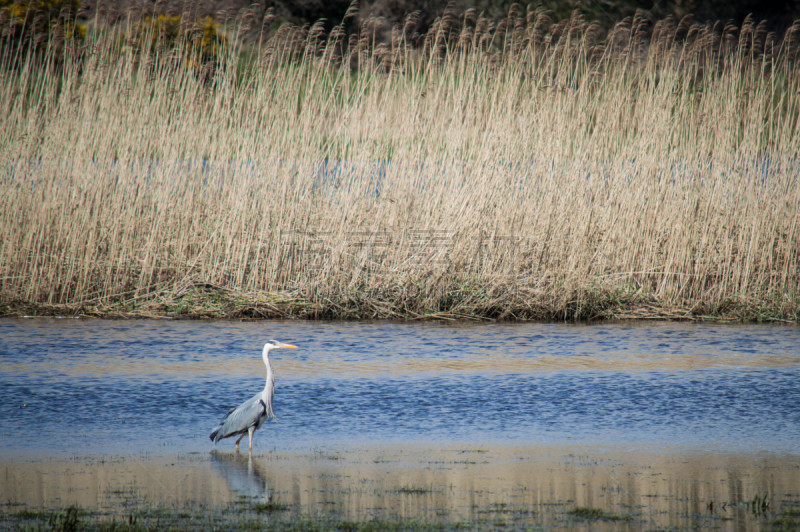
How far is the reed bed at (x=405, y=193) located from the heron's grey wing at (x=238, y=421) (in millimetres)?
3811

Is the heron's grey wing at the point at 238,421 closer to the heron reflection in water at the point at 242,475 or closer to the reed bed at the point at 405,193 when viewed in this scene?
the heron reflection in water at the point at 242,475

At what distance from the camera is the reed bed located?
834cm

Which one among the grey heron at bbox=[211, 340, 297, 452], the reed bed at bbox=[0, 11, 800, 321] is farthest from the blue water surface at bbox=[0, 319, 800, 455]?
the reed bed at bbox=[0, 11, 800, 321]

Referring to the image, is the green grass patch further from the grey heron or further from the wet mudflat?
the grey heron

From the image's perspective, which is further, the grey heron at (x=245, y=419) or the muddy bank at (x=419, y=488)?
the grey heron at (x=245, y=419)

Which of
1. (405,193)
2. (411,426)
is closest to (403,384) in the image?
(411,426)

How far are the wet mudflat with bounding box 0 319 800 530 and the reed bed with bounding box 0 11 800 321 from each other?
61cm

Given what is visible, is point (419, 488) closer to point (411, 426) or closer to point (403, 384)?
point (411, 426)

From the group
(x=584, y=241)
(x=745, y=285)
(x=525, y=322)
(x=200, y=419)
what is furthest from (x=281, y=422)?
(x=745, y=285)

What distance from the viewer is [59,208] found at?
8.47m

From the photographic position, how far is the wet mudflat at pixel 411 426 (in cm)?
353

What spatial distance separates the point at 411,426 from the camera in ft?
16.1

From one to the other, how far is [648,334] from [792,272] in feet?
5.63

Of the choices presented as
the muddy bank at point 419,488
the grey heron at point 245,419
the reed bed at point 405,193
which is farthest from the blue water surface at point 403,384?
the reed bed at point 405,193
